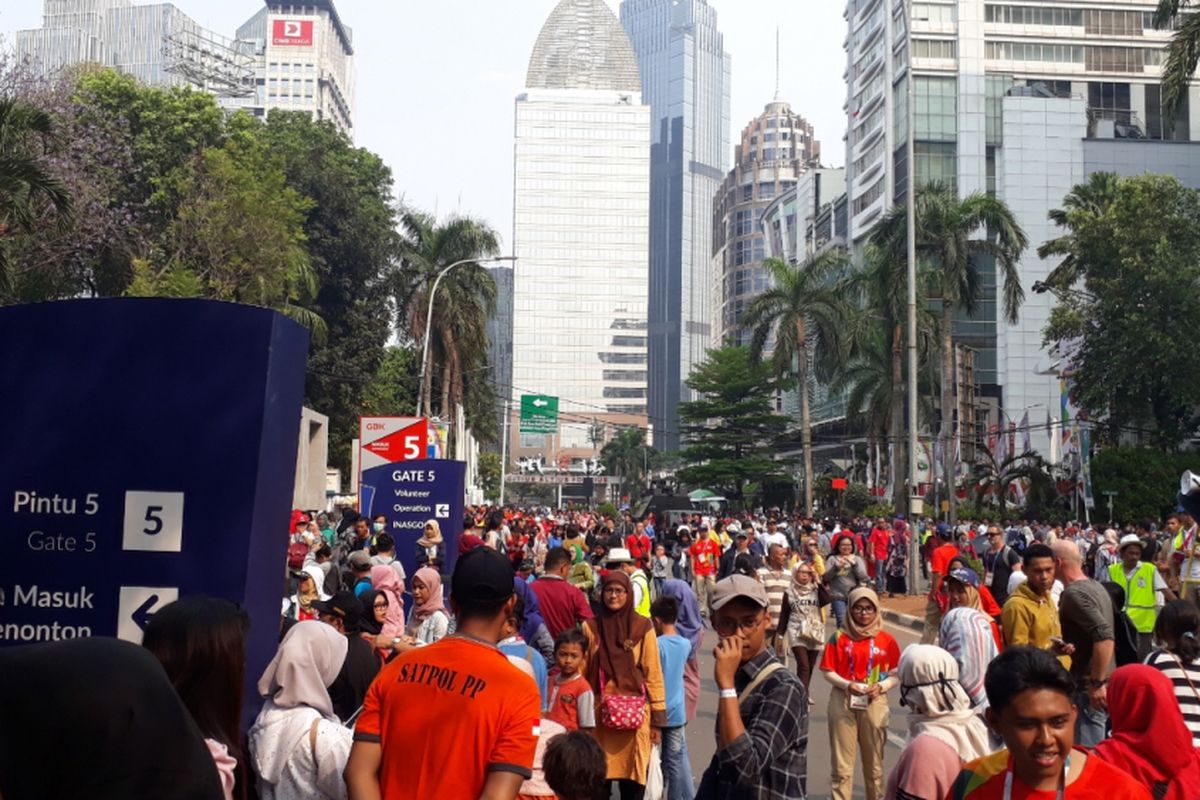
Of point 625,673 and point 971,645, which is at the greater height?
point 971,645

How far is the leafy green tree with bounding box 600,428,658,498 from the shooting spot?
155712mm

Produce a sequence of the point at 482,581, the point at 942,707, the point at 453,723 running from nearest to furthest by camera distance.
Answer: the point at 453,723, the point at 482,581, the point at 942,707

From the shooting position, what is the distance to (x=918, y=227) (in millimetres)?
46844

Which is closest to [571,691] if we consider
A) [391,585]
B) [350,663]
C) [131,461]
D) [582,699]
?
[582,699]

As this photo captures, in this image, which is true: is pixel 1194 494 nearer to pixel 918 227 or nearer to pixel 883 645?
pixel 883 645

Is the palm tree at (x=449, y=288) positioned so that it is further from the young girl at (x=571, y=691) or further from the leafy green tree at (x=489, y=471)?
the leafy green tree at (x=489, y=471)

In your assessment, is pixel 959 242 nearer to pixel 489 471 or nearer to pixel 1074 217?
pixel 1074 217

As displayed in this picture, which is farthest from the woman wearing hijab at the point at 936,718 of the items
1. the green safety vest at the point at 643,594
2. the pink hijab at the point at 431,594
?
the green safety vest at the point at 643,594

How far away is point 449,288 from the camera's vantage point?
5225cm

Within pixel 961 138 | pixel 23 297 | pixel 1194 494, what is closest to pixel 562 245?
pixel 961 138

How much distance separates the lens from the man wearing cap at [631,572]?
11539 millimetres

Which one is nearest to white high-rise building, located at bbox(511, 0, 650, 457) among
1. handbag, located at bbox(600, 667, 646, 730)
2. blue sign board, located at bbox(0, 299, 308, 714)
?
handbag, located at bbox(600, 667, 646, 730)

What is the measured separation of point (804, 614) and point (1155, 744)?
900 centimetres

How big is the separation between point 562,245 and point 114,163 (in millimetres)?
150018
